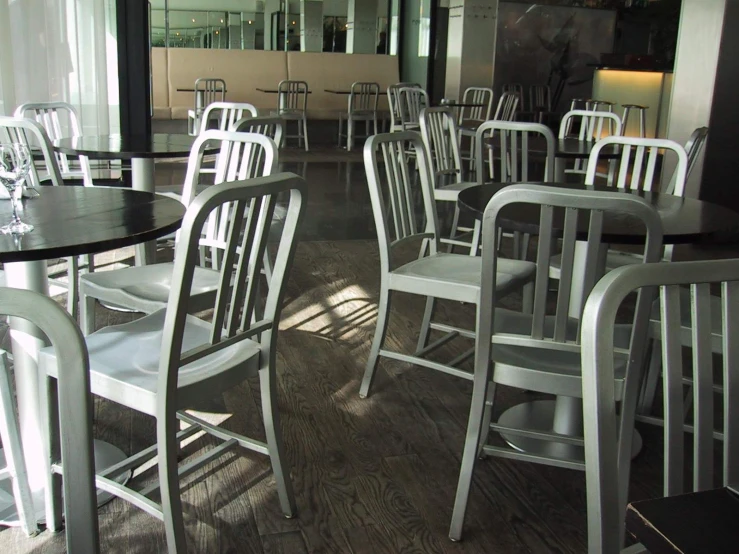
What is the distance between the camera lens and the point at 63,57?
→ 17.9 feet

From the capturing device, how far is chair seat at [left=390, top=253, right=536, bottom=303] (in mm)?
2230

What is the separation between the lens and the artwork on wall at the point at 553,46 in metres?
10.3

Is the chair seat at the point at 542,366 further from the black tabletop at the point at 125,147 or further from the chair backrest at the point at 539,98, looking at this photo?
the chair backrest at the point at 539,98

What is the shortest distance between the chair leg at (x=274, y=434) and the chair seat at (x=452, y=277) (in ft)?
2.24

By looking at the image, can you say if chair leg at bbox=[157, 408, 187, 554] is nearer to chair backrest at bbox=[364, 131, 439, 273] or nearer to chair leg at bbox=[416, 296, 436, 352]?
chair backrest at bbox=[364, 131, 439, 273]

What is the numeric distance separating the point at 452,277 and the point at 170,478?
1173 mm

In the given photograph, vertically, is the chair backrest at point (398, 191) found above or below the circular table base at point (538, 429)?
above

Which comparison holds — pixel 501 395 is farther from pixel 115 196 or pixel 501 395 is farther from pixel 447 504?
pixel 115 196

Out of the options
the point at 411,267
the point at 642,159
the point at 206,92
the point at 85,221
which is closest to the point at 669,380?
the point at 85,221

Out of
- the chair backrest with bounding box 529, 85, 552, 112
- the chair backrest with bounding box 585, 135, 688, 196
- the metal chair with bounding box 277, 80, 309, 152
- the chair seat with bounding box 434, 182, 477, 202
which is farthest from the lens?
the chair backrest with bounding box 529, 85, 552, 112

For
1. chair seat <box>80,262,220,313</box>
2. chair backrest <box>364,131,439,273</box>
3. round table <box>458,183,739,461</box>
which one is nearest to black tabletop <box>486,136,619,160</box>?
round table <box>458,183,739,461</box>

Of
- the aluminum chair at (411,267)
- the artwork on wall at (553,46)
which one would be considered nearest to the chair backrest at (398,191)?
the aluminum chair at (411,267)

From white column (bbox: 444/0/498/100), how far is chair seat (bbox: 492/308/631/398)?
8473 mm

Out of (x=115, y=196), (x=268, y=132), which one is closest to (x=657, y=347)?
(x=115, y=196)
